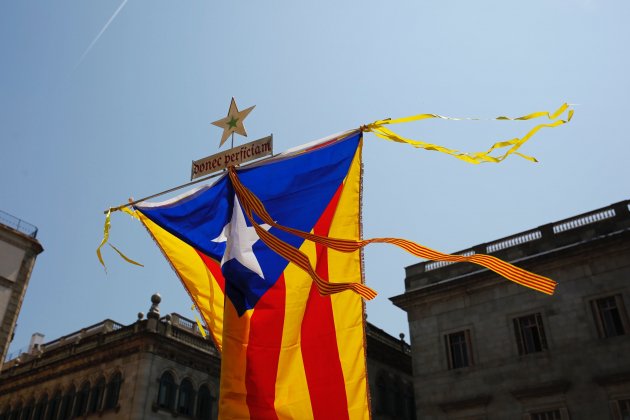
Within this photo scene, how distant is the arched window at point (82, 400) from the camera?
33.8 m

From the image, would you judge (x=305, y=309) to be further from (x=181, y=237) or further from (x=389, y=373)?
(x=389, y=373)

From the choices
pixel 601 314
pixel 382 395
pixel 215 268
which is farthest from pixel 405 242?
pixel 382 395

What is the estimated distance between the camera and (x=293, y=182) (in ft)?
29.4

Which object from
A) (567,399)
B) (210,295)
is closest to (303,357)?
(210,295)

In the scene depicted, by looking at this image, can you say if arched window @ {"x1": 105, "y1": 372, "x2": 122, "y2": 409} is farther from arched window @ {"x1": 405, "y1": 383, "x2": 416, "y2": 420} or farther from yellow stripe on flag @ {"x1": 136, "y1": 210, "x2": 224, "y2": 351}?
yellow stripe on flag @ {"x1": 136, "y1": 210, "x2": 224, "y2": 351}

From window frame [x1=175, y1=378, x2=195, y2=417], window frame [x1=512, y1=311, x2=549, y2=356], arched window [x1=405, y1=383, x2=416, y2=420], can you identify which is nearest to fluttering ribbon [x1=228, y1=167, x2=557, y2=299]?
window frame [x1=512, y1=311, x2=549, y2=356]

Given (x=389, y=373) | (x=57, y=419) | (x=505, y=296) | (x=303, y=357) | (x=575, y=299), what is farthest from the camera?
(x=389, y=373)

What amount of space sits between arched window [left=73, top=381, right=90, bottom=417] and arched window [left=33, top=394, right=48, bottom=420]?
2992 millimetres

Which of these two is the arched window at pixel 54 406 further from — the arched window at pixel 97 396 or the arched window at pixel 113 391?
the arched window at pixel 113 391

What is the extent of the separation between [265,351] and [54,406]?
107ft

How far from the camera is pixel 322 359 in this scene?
7.77 m

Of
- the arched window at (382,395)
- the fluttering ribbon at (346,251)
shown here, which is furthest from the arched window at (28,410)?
the fluttering ribbon at (346,251)

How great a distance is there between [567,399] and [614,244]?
21.3ft

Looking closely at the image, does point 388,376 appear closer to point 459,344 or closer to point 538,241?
point 459,344
